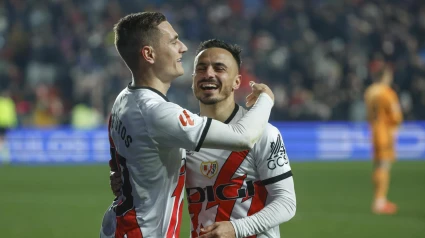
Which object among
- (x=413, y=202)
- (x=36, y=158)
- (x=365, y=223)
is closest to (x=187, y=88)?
(x=36, y=158)

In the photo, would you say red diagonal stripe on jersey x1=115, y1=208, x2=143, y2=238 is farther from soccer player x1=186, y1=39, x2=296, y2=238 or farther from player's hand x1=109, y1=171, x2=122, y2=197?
soccer player x1=186, y1=39, x2=296, y2=238

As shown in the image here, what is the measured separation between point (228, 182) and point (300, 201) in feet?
26.7

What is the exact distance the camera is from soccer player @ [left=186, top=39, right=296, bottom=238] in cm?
383

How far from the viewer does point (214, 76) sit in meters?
4.12

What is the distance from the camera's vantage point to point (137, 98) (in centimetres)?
375

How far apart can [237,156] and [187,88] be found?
15.5 m

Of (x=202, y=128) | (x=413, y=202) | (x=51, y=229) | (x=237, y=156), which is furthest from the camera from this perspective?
(x=413, y=202)

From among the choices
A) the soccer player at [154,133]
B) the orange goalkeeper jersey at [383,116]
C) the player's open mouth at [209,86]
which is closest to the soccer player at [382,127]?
the orange goalkeeper jersey at [383,116]

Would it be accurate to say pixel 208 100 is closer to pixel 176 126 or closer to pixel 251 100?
pixel 251 100

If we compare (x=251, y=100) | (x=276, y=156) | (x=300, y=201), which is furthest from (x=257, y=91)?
(x=300, y=201)

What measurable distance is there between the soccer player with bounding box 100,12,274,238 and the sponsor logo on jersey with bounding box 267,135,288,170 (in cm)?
23

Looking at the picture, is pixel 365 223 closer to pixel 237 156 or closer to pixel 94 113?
pixel 237 156

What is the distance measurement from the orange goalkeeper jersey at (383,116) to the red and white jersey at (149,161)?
775 centimetres

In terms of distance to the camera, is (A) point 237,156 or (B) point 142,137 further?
(A) point 237,156
